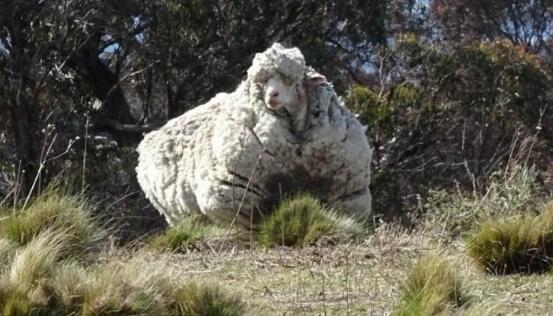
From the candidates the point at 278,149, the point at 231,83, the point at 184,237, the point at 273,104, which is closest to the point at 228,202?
the point at 278,149

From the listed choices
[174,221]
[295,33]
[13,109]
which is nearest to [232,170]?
[174,221]

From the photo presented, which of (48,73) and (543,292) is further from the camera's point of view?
(48,73)

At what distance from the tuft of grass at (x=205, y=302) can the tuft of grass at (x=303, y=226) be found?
8.26 feet

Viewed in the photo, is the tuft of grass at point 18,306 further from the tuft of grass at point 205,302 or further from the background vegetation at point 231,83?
the background vegetation at point 231,83

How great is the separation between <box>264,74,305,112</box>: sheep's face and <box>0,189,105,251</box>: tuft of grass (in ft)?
6.88

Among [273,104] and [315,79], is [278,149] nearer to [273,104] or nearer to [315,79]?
[273,104]

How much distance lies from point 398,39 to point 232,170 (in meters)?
13.4

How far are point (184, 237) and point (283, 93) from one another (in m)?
1.43

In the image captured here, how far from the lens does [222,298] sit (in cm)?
534

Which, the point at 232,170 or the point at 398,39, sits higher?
the point at 398,39

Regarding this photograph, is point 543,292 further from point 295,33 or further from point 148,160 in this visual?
point 295,33

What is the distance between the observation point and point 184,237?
8250mm

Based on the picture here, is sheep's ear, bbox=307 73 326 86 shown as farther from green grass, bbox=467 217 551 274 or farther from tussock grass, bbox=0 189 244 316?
tussock grass, bbox=0 189 244 316

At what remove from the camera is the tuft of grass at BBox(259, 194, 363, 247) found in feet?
26.2
